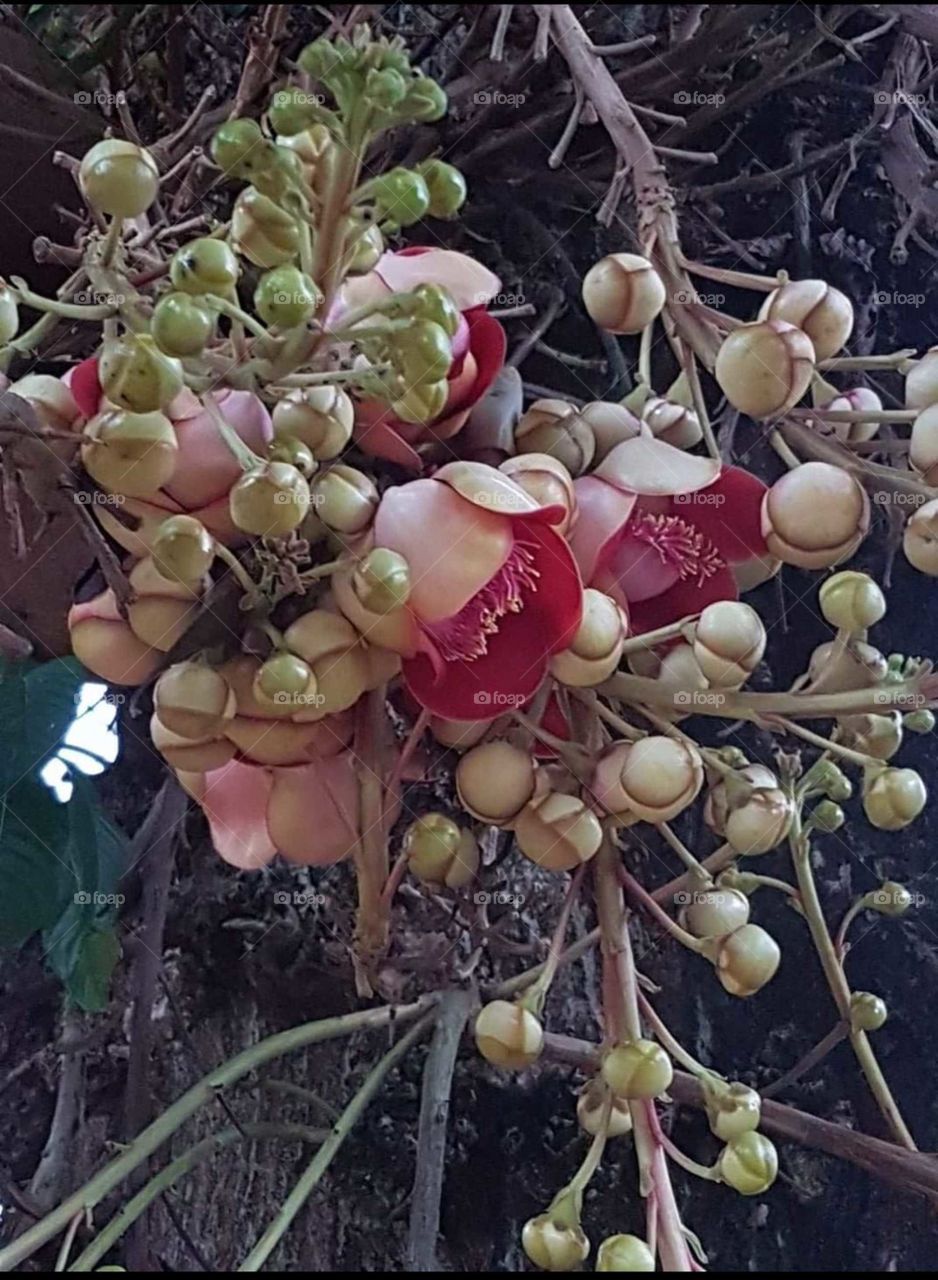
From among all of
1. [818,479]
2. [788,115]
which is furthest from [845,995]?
[788,115]

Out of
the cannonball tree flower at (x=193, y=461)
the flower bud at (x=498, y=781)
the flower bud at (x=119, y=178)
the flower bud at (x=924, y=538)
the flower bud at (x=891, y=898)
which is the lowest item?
the flower bud at (x=891, y=898)

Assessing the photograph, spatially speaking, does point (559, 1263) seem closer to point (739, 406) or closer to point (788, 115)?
point (739, 406)

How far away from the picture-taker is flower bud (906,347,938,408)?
33 centimetres

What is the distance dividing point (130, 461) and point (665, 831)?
0.18 metres

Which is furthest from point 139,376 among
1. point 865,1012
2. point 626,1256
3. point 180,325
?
point 865,1012

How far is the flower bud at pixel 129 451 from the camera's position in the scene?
275 millimetres

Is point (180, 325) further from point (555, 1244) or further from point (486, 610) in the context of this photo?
point (555, 1244)

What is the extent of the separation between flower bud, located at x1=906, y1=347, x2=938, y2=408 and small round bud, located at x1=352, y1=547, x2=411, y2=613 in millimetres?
155

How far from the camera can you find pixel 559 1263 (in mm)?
314

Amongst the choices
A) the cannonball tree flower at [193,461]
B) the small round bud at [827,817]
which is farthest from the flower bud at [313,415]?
the small round bud at [827,817]

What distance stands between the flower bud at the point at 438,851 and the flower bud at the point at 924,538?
14cm

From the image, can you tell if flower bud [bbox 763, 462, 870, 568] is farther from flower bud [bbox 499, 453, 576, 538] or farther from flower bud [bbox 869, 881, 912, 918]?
Answer: flower bud [bbox 869, 881, 912, 918]

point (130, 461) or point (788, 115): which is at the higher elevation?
point (130, 461)

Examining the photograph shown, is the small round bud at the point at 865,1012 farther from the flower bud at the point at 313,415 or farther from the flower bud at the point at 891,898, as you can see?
the flower bud at the point at 313,415
